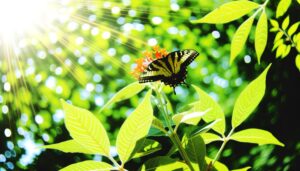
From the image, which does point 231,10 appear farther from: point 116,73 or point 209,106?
point 116,73

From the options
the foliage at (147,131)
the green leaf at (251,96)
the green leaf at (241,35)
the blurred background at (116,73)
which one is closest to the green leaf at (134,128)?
the foliage at (147,131)

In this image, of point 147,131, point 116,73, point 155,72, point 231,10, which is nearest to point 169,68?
point 155,72

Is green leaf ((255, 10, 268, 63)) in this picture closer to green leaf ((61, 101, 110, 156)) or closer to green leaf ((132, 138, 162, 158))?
green leaf ((132, 138, 162, 158))

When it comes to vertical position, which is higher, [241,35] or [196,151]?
[241,35]

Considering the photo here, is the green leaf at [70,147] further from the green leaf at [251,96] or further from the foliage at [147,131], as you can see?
the green leaf at [251,96]

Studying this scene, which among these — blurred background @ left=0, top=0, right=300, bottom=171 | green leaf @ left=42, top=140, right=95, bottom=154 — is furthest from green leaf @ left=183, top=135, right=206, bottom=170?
blurred background @ left=0, top=0, right=300, bottom=171

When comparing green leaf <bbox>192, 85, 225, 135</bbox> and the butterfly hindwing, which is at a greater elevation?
the butterfly hindwing

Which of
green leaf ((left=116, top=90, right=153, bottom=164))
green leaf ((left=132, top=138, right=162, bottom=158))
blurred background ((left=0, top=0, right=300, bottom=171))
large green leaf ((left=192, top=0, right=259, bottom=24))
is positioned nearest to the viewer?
green leaf ((left=116, top=90, right=153, bottom=164))
